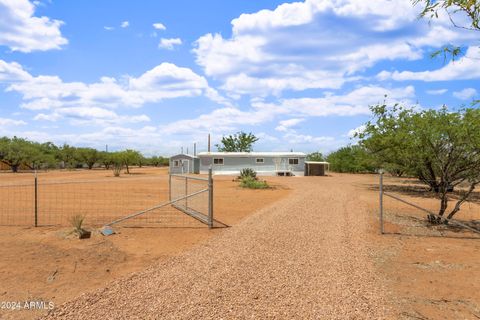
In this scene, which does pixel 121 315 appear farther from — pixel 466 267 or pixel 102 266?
pixel 466 267

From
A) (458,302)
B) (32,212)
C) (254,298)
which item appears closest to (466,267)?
(458,302)

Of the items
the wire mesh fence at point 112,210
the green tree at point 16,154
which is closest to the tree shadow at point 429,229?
the wire mesh fence at point 112,210

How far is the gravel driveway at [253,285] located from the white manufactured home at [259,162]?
3391 centimetres

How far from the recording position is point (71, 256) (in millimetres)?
7047

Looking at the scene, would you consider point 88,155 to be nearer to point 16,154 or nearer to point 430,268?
point 16,154

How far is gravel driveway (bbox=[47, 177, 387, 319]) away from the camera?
14.6 feet

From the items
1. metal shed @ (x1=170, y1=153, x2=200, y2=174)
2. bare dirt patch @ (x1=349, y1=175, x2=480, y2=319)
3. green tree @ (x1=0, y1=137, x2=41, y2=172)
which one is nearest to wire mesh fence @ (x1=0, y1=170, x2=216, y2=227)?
bare dirt patch @ (x1=349, y1=175, x2=480, y2=319)

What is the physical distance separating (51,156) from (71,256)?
176 ft

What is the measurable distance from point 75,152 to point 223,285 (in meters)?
63.4

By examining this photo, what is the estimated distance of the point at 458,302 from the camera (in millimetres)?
4957

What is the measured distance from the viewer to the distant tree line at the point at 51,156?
151 feet

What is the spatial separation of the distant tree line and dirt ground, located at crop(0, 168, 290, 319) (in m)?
30.7

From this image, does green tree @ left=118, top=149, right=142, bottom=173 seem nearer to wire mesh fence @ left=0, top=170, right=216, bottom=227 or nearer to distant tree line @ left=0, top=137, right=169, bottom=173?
distant tree line @ left=0, top=137, right=169, bottom=173

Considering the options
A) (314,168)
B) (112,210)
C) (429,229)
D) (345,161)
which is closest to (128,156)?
(314,168)
